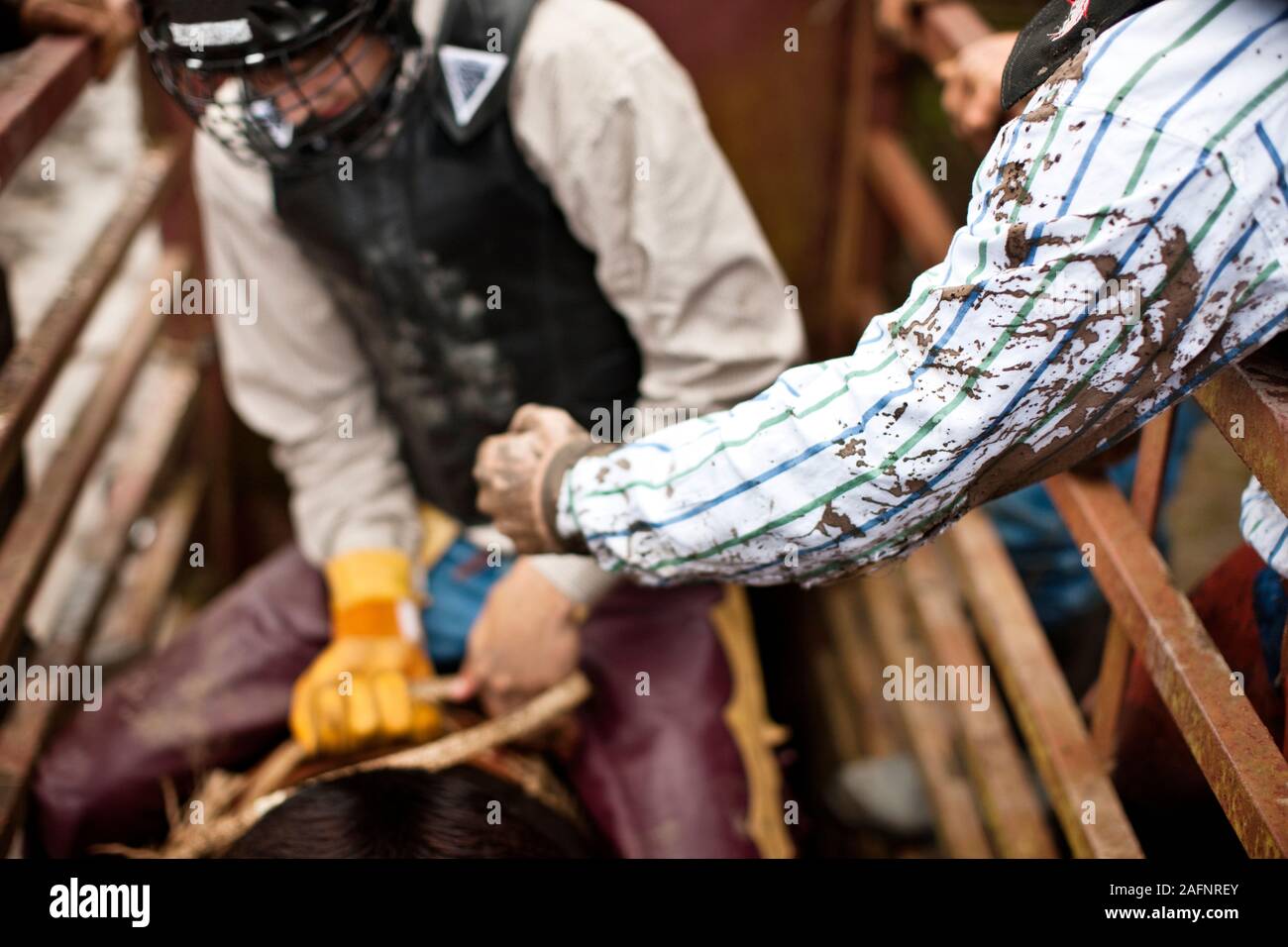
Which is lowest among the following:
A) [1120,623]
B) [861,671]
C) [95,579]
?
[861,671]

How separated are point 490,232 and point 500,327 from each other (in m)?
0.17

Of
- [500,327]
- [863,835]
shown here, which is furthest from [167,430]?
[863,835]

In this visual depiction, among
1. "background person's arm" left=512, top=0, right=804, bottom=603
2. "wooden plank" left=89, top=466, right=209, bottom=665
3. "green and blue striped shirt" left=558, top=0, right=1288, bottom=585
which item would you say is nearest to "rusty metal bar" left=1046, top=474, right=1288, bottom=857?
"green and blue striped shirt" left=558, top=0, right=1288, bottom=585

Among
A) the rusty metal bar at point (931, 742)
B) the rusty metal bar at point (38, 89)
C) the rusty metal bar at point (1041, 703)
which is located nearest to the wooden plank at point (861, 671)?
the rusty metal bar at point (931, 742)

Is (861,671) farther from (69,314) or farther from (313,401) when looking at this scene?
(69,314)

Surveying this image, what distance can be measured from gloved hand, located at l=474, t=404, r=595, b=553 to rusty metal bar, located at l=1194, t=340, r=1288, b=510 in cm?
62

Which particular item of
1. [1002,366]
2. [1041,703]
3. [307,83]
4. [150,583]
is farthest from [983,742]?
[150,583]

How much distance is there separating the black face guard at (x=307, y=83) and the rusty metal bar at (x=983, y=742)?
92 cm

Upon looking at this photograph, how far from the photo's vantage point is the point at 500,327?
1.89 metres

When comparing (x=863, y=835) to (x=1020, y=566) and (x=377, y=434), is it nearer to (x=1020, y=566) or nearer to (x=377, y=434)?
(x=1020, y=566)

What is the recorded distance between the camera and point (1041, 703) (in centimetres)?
177

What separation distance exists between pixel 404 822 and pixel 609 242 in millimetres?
783

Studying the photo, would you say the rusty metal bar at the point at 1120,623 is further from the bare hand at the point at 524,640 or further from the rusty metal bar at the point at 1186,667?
the bare hand at the point at 524,640

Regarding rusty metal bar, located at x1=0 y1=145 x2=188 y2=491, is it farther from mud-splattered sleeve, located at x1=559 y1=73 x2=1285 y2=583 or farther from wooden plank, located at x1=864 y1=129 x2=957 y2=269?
wooden plank, located at x1=864 y1=129 x2=957 y2=269
